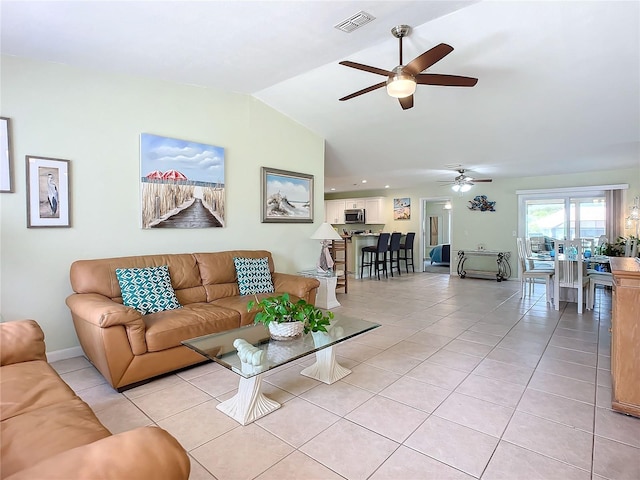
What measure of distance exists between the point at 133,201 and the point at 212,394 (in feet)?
7.08

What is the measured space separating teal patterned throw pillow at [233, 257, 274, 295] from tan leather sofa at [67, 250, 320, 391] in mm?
80

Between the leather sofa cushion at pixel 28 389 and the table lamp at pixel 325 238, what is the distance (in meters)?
3.72

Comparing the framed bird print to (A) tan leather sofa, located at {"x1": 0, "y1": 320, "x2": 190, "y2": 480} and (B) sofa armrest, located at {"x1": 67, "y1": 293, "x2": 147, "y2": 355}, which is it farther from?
(A) tan leather sofa, located at {"x1": 0, "y1": 320, "x2": 190, "y2": 480}

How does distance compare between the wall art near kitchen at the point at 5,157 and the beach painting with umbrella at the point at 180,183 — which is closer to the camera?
the wall art near kitchen at the point at 5,157

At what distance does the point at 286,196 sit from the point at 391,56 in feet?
7.56

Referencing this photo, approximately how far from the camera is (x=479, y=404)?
7.73 feet

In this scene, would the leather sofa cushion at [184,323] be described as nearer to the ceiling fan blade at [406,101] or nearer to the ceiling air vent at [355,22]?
the ceiling fan blade at [406,101]

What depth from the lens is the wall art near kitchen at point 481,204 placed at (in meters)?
8.16

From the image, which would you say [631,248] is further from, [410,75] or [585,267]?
[410,75]

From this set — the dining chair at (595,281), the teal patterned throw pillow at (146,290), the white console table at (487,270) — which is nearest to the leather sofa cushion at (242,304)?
the teal patterned throw pillow at (146,290)

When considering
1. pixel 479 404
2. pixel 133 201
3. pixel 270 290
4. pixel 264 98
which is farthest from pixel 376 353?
pixel 264 98

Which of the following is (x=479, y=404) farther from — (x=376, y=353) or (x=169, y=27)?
(x=169, y=27)

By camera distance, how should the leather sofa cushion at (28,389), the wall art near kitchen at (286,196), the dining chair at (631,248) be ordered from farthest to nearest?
1. the dining chair at (631,248)
2. the wall art near kitchen at (286,196)
3. the leather sofa cushion at (28,389)

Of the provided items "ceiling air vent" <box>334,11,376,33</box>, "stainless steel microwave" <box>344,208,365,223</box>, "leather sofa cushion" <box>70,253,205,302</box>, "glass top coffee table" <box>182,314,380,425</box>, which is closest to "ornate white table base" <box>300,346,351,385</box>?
"glass top coffee table" <box>182,314,380,425</box>
